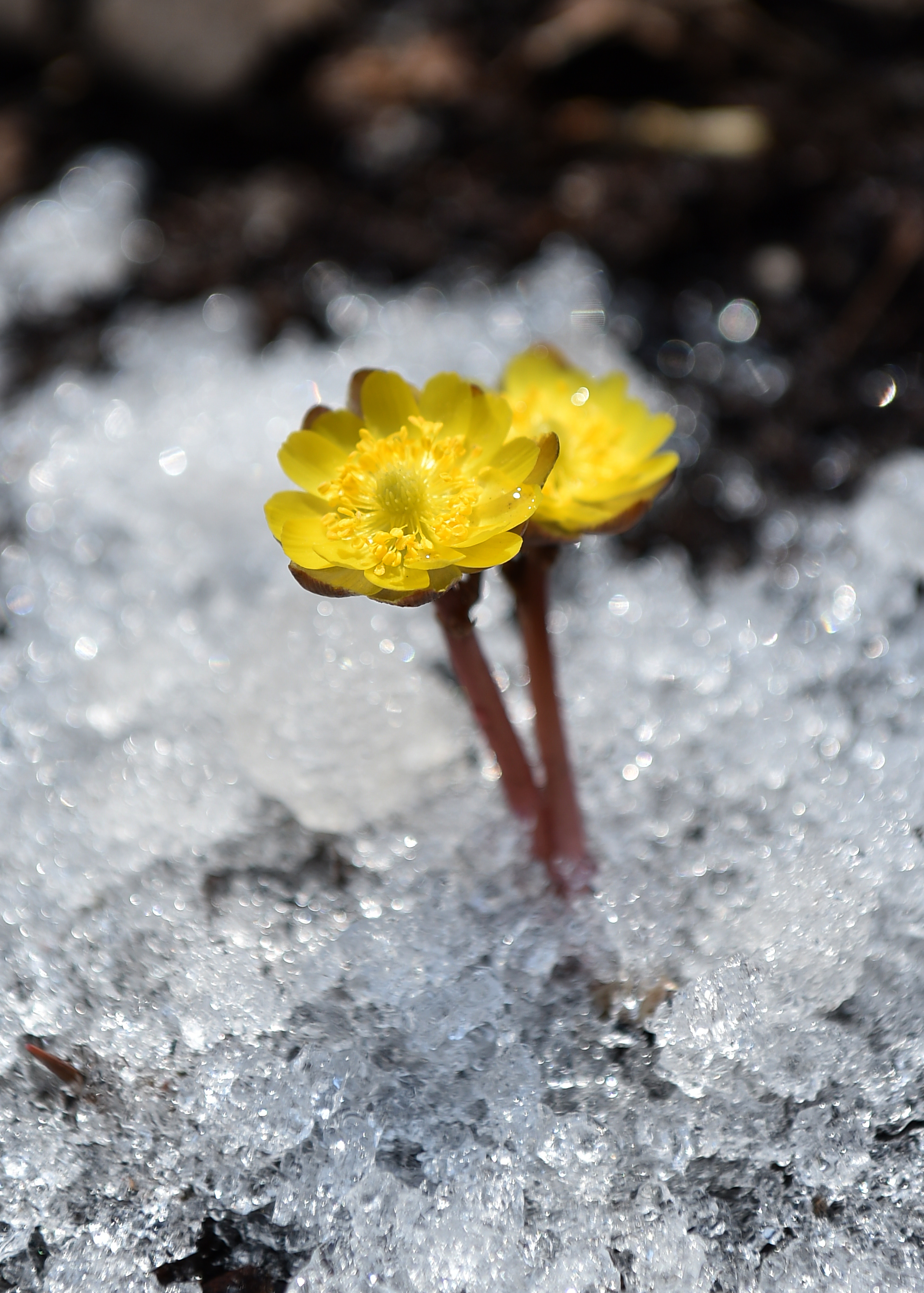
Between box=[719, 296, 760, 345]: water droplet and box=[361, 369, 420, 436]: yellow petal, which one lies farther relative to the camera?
box=[719, 296, 760, 345]: water droplet

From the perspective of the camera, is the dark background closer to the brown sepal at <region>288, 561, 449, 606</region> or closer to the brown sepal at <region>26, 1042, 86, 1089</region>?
the brown sepal at <region>288, 561, 449, 606</region>

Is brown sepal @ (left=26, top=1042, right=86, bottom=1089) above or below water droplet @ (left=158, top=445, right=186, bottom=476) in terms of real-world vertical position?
below

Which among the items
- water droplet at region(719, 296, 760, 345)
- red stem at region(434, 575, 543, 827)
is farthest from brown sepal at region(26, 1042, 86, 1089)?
water droplet at region(719, 296, 760, 345)

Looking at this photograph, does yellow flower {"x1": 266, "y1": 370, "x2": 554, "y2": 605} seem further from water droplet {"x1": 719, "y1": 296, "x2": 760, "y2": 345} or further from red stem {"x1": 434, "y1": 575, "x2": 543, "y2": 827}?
water droplet {"x1": 719, "y1": 296, "x2": 760, "y2": 345}

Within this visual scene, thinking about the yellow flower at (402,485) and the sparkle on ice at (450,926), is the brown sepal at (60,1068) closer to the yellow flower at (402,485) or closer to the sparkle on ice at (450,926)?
the sparkle on ice at (450,926)

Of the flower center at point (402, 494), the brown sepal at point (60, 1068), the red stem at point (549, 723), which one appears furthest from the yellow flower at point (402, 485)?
the brown sepal at point (60, 1068)

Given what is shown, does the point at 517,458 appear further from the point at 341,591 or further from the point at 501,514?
the point at 341,591

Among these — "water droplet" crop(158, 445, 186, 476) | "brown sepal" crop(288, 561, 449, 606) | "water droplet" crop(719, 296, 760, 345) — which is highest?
"brown sepal" crop(288, 561, 449, 606)

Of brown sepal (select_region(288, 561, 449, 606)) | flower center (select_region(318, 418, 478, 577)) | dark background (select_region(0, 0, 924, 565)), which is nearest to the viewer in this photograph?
brown sepal (select_region(288, 561, 449, 606))

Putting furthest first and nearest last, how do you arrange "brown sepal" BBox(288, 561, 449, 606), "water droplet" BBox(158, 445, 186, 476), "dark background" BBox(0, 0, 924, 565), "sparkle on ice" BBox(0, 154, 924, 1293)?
"dark background" BBox(0, 0, 924, 565) → "water droplet" BBox(158, 445, 186, 476) → "sparkle on ice" BBox(0, 154, 924, 1293) → "brown sepal" BBox(288, 561, 449, 606)
